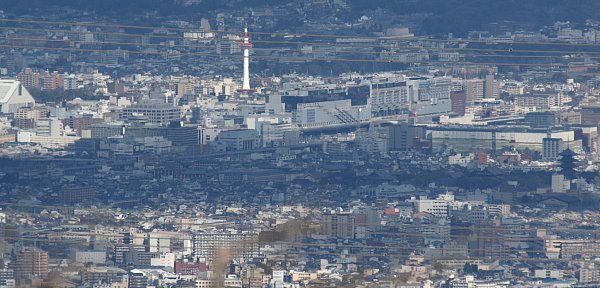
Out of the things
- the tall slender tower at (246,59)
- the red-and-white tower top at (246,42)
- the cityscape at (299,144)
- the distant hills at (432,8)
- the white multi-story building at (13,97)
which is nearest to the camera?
the cityscape at (299,144)

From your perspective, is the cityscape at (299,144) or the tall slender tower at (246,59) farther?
the tall slender tower at (246,59)

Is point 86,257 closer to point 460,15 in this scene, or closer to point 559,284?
point 559,284

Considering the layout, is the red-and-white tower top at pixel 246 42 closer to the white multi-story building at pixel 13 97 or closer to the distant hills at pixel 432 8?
the distant hills at pixel 432 8

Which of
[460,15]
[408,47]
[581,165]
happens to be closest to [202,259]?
Result: [581,165]

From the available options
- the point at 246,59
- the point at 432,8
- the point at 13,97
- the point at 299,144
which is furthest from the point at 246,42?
the point at 299,144

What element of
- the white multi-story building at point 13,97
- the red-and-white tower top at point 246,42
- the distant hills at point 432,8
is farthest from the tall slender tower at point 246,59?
the distant hills at point 432,8

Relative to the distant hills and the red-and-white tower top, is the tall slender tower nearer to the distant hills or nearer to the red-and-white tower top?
the red-and-white tower top

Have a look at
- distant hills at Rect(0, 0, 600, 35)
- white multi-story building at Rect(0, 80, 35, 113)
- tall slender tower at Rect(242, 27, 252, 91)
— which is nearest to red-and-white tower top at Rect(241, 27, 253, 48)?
tall slender tower at Rect(242, 27, 252, 91)

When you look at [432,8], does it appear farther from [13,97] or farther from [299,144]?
[299,144]
